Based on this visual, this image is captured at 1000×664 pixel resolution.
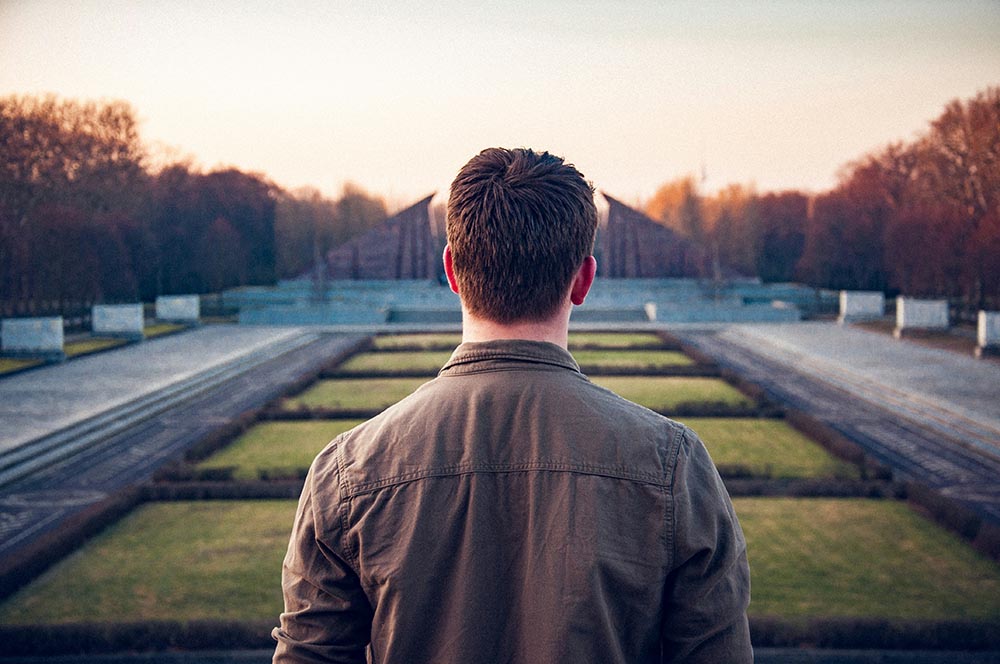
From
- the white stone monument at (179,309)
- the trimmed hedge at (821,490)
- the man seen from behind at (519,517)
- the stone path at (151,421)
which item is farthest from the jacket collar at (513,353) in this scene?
the white stone monument at (179,309)

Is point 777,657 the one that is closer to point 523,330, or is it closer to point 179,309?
point 523,330

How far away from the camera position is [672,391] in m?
13.8

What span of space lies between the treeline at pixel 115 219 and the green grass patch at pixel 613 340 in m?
11.6

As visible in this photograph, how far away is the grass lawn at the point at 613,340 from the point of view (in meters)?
19.4

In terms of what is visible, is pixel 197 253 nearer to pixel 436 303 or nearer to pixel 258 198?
pixel 258 198

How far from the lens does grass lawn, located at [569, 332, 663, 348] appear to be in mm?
19422

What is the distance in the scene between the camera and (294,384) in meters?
14.2

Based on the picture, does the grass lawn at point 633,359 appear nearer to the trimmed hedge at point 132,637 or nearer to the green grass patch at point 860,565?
the green grass patch at point 860,565

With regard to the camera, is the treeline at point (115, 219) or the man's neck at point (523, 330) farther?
the treeline at point (115, 219)

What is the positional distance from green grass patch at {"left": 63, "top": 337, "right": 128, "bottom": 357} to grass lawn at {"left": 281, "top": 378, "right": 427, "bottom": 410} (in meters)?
6.82

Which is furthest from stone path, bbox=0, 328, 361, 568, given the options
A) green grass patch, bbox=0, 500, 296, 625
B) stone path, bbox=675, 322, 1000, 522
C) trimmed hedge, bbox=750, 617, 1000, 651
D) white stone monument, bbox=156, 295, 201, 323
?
stone path, bbox=675, 322, 1000, 522

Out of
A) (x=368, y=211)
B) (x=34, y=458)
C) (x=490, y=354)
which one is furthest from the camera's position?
(x=368, y=211)

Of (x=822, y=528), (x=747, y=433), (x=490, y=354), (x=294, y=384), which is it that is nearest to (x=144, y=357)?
(x=294, y=384)

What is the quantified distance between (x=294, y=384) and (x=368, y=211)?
4193 centimetres
